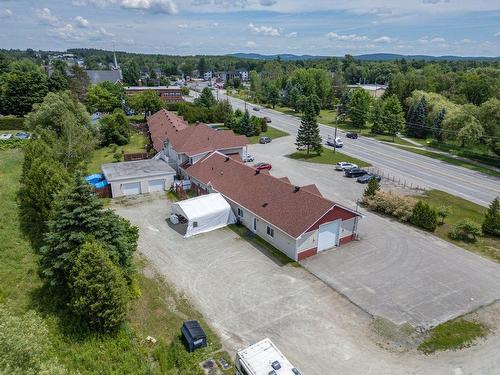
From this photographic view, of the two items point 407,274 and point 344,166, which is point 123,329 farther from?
point 344,166

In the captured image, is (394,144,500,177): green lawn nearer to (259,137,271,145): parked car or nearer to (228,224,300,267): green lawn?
(259,137,271,145): parked car

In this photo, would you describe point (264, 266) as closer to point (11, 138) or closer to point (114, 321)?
point (114, 321)

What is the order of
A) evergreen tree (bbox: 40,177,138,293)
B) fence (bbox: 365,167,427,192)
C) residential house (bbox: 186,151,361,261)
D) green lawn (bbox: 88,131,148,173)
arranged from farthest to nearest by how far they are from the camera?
1. green lawn (bbox: 88,131,148,173)
2. fence (bbox: 365,167,427,192)
3. residential house (bbox: 186,151,361,261)
4. evergreen tree (bbox: 40,177,138,293)

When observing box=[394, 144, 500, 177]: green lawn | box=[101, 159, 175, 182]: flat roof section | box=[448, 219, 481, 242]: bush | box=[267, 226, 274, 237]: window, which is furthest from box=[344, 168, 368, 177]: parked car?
box=[101, 159, 175, 182]: flat roof section

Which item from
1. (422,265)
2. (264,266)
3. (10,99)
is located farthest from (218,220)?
(10,99)

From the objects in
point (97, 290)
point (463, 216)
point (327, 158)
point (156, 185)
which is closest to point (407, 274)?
point (463, 216)

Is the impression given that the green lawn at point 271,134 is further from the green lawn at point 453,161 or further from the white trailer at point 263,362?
the white trailer at point 263,362
